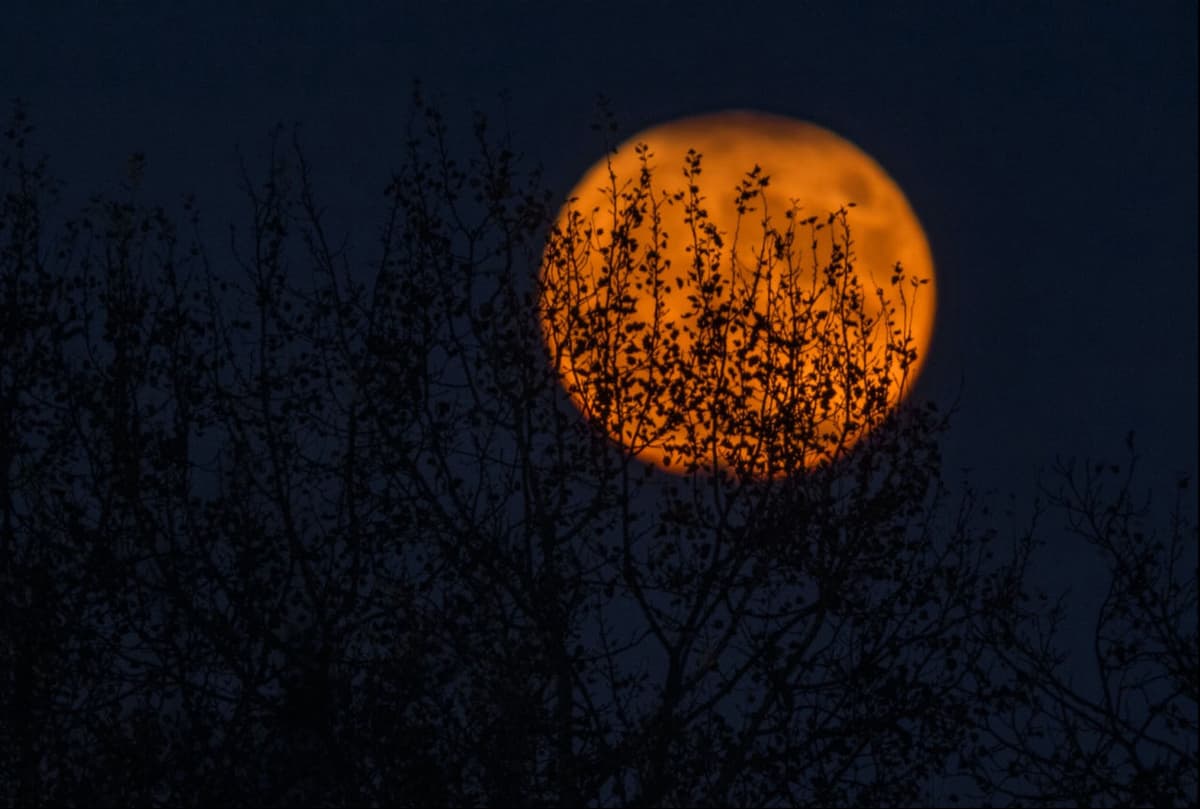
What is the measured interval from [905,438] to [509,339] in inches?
143

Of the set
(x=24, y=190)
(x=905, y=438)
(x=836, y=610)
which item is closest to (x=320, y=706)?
(x=836, y=610)

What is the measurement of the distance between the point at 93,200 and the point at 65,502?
2981 mm

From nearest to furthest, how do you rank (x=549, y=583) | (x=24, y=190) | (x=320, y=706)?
(x=320, y=706), (x=549, y=583), (x=24, y=190)

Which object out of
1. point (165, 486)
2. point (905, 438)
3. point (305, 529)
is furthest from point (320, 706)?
point (905, 438)

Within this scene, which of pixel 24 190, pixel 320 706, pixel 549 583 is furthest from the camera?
pixel 24 190

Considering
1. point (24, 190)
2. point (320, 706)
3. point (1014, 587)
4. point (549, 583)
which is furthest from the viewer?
point (24, 190)

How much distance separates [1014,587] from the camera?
16391 millimetres

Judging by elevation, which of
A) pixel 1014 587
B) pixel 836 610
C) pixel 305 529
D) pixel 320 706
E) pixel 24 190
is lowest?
pixel 320 706

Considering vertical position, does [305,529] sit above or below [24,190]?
below

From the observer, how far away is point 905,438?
1584 centimetres

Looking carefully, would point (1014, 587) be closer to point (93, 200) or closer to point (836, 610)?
point (836, 610)

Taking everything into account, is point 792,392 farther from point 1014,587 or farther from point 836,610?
point 1014,587

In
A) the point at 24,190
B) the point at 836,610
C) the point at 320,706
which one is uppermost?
the point at 24,190

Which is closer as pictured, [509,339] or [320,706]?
[320,706]
